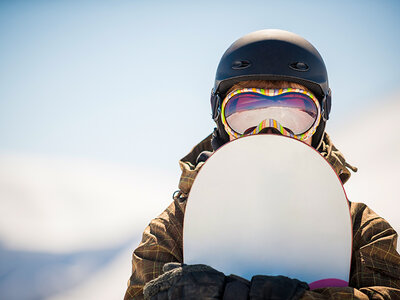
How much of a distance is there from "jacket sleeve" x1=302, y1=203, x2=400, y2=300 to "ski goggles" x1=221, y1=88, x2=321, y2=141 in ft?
2.40

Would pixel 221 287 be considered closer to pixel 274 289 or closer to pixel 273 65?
pixel 274 289

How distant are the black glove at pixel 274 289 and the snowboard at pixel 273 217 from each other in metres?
0.26

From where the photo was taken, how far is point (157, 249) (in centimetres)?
200

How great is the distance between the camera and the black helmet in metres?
2.49

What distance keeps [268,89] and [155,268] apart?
134cm

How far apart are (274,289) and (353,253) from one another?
0.74 metres

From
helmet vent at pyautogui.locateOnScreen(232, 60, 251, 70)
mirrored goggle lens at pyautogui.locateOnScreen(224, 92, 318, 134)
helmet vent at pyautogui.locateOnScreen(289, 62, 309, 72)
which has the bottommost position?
Answer: mirrored goggle lens at pyautogui.locateOnScreen(224, 92, 318, 134)

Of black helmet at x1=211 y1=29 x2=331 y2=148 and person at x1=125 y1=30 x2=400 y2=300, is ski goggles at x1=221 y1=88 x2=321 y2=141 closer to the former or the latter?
person at x1=125 y1=30 x2=400 y2=300

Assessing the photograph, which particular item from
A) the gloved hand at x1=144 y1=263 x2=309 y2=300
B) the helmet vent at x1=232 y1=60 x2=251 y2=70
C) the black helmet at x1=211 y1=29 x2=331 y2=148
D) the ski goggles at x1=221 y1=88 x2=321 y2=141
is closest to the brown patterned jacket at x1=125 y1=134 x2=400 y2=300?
the gloved hand at x1=144 y1=263 x2=309 y2=300

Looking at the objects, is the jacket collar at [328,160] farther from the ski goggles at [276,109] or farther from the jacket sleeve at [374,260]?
the jacket sleeve at [374,260]

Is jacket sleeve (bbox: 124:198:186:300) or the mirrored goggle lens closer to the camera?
jacket sleeve (bbox: 124:198:186:300)

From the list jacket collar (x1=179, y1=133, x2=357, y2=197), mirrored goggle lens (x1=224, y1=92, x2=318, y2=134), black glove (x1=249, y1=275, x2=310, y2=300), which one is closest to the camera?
black glove (x1=249, y1=275, x2=310, y2=300)

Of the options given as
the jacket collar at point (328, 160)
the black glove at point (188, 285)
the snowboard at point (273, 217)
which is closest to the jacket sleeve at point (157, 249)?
the jacket collar at point (328, 160)

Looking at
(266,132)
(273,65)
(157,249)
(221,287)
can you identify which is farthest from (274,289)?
(273,65)
